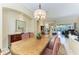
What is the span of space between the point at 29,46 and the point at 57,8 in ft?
2.56

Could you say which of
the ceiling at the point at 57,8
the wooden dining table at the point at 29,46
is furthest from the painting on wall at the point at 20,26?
the ceiling at the point at 57,8

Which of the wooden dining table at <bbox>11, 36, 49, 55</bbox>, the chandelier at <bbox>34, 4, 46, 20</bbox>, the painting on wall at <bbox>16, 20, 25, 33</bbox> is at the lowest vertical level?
the wooden dining table at <bbox>11, 36, 49, 55</bbox>

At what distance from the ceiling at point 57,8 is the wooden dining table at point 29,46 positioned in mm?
470

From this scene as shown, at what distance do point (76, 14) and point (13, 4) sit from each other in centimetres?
103

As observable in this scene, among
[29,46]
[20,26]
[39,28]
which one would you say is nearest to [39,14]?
[39,28]

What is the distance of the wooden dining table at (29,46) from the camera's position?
5.35 feet

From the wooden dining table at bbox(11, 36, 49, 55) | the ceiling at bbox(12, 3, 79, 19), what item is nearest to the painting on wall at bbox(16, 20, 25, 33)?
the wooden dining table at bbox(11, 36, 49, 55)

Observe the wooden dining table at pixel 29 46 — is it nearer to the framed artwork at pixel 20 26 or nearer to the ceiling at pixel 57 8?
the framed artwork at pixel 20 26

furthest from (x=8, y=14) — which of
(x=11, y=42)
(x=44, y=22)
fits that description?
(x=44, y=22)

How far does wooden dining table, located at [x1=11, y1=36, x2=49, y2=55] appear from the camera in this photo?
1.63 metres

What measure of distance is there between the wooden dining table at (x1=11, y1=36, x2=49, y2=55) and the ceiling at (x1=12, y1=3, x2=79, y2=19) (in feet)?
1.54

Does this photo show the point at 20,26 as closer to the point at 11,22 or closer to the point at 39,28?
the point at 11,22

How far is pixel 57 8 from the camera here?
69.8 inches

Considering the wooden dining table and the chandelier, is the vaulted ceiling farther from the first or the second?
the wooden dining table
